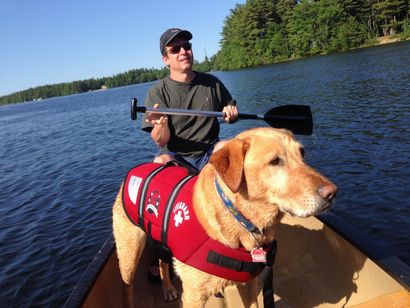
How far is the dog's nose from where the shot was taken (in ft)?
8.67

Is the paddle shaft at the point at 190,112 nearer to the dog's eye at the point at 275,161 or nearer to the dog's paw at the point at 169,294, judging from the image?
the dog's eye at the point at 275,161

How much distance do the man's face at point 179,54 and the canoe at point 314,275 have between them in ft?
9.36

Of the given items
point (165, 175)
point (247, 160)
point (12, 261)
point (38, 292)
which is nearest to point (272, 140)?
point (247, 160)

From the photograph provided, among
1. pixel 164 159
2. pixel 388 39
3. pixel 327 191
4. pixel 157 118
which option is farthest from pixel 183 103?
pixel 388 39

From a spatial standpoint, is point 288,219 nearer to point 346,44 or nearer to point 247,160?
point 247,160

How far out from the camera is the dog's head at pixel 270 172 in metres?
2.78

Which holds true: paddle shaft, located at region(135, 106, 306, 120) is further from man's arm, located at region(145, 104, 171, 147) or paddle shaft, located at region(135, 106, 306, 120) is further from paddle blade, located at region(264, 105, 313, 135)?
man's arm, located at region(145, 104, 171, 147)

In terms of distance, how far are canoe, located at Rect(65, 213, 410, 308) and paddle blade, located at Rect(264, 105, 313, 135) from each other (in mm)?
1246

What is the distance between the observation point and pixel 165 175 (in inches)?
159

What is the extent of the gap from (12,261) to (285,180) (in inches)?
329

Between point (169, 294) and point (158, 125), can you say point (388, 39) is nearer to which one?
point (158, 125)

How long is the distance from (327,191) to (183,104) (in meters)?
3.52

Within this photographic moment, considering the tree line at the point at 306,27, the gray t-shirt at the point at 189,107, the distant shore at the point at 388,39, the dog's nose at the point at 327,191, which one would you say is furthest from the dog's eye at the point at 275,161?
the distant shore at the point at 388,39

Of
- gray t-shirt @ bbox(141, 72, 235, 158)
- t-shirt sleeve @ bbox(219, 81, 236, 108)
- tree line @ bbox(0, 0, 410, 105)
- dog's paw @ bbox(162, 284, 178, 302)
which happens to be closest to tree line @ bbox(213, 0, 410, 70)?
tree line @ bbox(0, 0, 410, 105)
